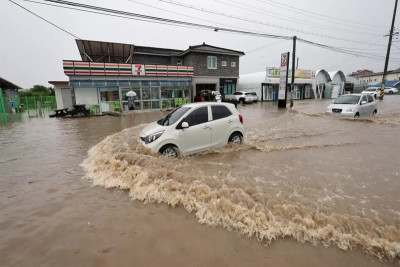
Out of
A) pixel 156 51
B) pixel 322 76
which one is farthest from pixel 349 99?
pixel 322 76

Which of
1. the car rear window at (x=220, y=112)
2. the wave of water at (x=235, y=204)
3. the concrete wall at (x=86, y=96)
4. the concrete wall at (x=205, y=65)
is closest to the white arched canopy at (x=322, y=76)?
the concrete wall at (x=205, y=65)

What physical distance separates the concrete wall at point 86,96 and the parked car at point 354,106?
58.4 feet

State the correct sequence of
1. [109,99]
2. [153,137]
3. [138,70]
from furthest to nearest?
[138,70], [109,99], [153,137]

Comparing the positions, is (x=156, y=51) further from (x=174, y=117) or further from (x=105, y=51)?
(x=174, y=117)

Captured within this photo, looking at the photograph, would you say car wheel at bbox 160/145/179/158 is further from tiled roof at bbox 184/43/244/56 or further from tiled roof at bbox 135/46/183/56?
tiled roof at bbox 135/46/183/56

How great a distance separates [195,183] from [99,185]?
212 centimetres

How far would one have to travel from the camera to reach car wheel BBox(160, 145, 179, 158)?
560 cm

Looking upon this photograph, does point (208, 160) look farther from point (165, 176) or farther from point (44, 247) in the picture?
point (44, 247)

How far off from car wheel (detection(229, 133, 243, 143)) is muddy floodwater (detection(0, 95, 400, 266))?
0.61m

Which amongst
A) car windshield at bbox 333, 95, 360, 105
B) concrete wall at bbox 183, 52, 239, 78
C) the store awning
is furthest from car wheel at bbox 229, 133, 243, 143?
concrete wall at bbox 183, 52, 239, 78

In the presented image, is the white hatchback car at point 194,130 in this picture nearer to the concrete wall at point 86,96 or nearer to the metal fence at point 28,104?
the concrete wall at point 86,96

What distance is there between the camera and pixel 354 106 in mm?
12039

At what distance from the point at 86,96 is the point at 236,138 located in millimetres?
15745

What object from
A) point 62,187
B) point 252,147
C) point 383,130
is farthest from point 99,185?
point 383,130
